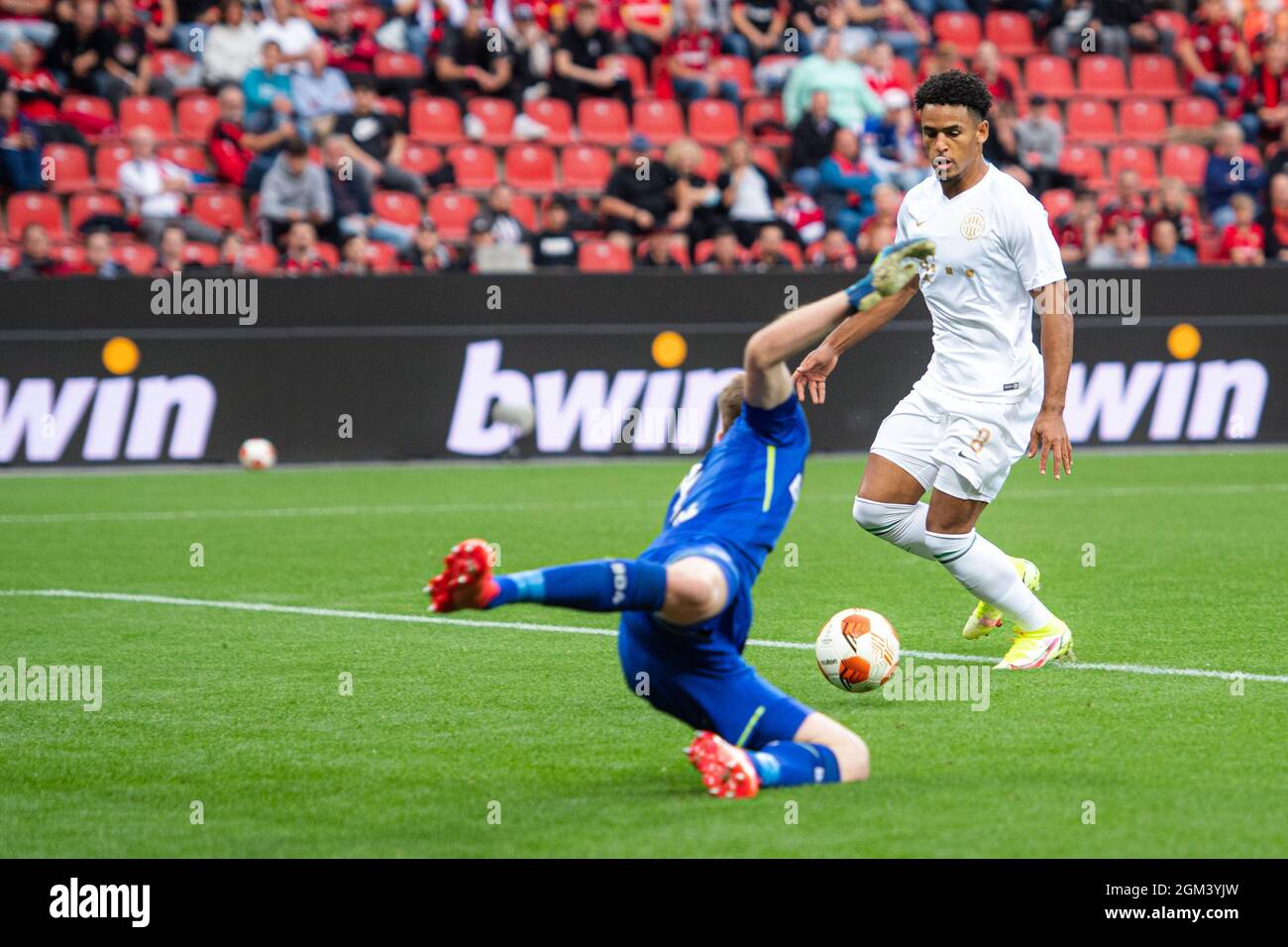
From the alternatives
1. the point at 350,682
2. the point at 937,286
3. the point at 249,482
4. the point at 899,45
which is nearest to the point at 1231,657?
the point at 937,286

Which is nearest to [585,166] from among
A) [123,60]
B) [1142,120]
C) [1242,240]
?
[123,60]

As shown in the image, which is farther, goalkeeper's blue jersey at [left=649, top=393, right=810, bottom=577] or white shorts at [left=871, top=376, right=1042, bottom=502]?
white shorts at [left=871, top=376, right=1042, bottom=502]

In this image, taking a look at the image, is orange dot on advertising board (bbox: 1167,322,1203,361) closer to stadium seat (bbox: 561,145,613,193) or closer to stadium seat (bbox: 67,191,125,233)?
stadium seat (bbox: 561,145,613,193)

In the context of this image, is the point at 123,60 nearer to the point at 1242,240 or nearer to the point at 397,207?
the point at 397,207

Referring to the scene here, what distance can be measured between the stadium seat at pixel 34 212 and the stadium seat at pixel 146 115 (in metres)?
1.39

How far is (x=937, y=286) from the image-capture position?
7367 mm

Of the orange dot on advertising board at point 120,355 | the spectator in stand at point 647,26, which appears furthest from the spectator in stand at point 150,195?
the spectator in stand at point 647,26

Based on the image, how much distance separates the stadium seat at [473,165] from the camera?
63.6ft

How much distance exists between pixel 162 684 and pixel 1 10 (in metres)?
13.3

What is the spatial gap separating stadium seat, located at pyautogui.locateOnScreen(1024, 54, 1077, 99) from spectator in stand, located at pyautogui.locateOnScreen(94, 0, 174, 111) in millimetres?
9847

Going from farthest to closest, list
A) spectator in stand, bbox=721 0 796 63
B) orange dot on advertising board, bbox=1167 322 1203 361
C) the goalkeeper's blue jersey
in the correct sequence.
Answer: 1. spectator in stand, bbox=721 0 796 63
2. orange dot on advertising board, bbox=1167 322 1203 361
3. the goalkeeper's blue jersey

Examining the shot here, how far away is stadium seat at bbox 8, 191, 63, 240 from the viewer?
17.4m

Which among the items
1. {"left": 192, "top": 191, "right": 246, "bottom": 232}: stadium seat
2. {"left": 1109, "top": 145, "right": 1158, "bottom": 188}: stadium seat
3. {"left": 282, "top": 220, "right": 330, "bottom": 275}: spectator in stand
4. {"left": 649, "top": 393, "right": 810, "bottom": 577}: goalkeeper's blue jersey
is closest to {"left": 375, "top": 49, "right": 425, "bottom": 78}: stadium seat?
{"left": 192, "top": 191, "right": 246, "bottom": 232}: stadium seat
